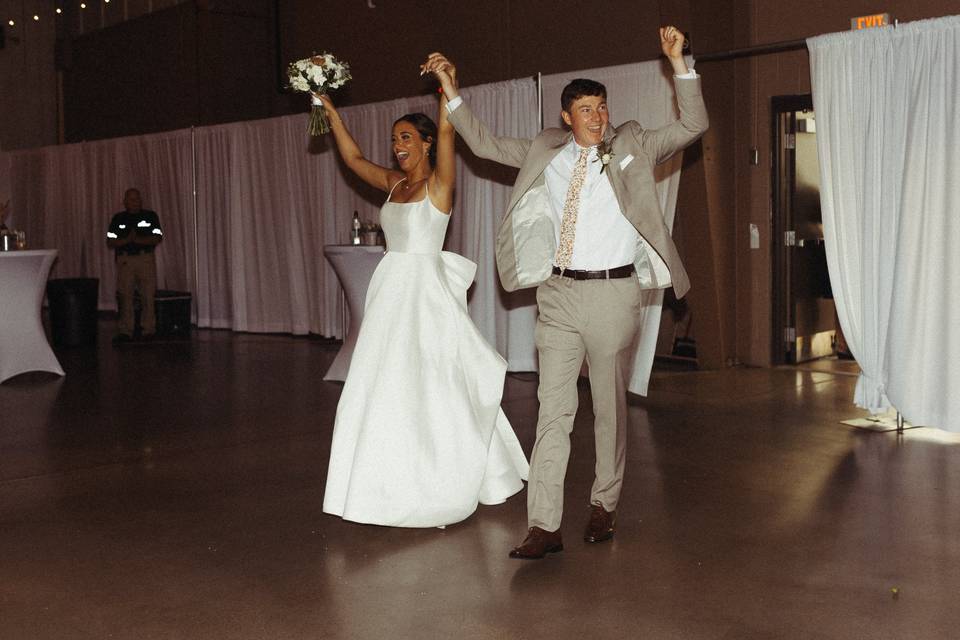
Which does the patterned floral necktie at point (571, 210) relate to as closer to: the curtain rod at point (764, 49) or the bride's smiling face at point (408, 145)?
the bride's smiling face at point (408, 145)

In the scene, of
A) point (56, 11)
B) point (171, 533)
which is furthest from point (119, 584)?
point (56, 11)

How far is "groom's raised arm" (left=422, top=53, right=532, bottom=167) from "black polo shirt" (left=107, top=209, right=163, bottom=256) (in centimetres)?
750

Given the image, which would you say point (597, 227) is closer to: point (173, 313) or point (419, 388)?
point (419, 388)

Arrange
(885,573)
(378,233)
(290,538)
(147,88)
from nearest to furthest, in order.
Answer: (885,573) → (290,538) → (378,233) → (147,88)

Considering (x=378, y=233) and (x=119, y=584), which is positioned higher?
(x=378, y=233)

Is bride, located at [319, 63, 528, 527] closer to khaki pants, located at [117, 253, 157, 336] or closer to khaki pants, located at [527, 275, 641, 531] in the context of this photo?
khaki pants, located at [527, 275, 641, 531]

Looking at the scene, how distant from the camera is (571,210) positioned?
148 inches

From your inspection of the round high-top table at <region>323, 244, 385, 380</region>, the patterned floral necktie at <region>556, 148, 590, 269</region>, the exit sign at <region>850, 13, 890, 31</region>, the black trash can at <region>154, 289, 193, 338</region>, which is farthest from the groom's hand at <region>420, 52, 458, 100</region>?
the black trash can at <region>154, 289, 193, 338</region>

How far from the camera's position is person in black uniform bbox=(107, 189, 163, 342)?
422 inches

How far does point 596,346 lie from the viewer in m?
3.77

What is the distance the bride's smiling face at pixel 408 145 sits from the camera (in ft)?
14.8

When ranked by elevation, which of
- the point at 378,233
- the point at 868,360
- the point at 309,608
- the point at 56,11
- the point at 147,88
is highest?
the point at 56,11

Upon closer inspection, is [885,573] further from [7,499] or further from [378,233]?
[378,233]

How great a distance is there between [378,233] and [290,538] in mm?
4553
